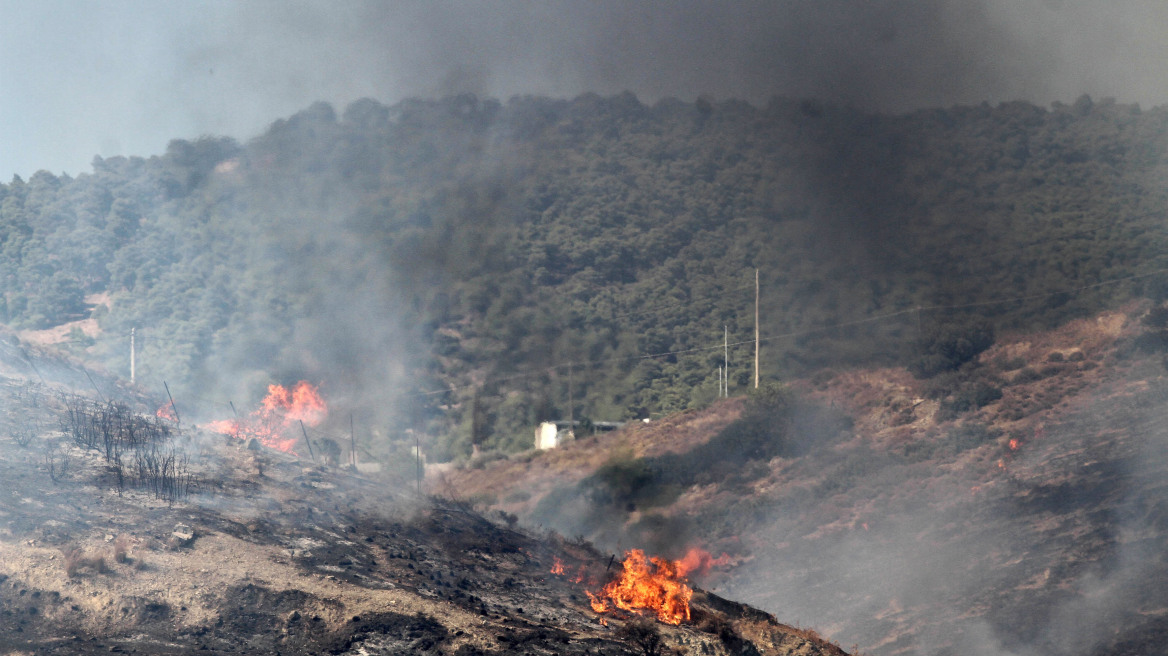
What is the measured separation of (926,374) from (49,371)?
195 ft

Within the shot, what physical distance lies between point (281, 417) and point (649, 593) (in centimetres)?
4604

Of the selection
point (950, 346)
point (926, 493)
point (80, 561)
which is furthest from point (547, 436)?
point (80, 561)

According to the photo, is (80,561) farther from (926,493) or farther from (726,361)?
(726,361)

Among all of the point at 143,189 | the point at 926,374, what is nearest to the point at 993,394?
the point at 926,374

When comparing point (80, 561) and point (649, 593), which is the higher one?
point (80, 561)

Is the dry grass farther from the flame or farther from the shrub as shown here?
the shrub

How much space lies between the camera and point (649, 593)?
30797 mm

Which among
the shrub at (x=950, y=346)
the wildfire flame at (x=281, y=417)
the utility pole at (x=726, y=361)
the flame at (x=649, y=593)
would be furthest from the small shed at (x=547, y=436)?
the flame at (x=649, y=593)

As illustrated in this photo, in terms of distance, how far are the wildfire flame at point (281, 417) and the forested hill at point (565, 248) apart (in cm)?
442

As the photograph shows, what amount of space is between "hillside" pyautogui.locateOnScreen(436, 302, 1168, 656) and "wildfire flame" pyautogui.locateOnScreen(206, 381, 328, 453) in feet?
37.2

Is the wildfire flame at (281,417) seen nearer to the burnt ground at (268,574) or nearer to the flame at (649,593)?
the burnt ground at (268,574)

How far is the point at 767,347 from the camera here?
90.9m

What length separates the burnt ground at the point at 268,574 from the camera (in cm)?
2319

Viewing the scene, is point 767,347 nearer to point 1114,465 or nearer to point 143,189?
point 1114,465
